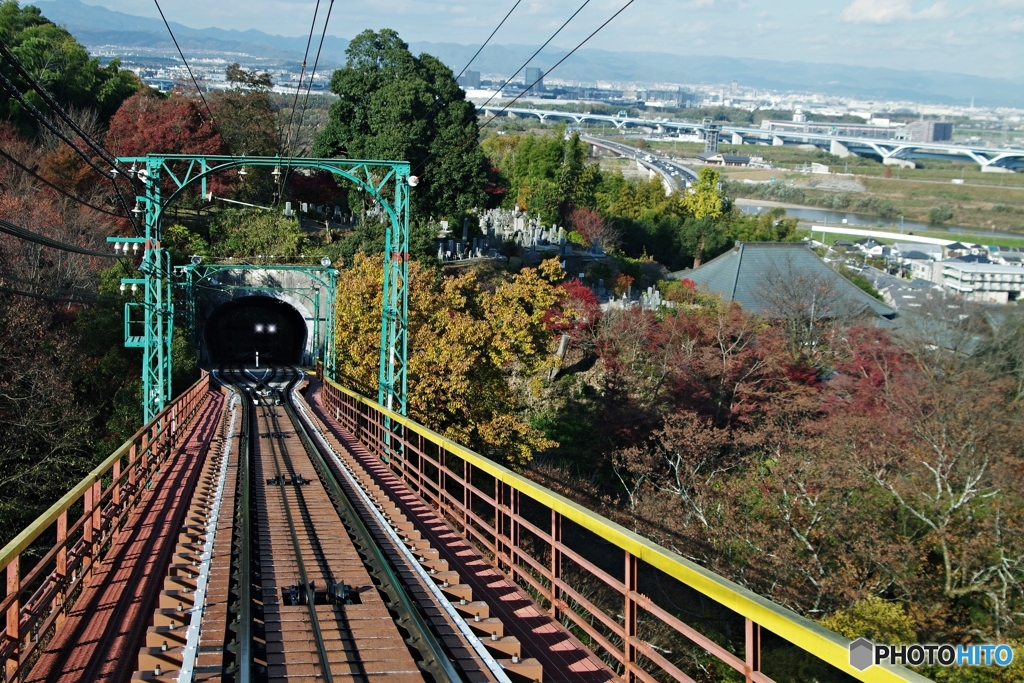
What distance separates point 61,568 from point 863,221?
132m

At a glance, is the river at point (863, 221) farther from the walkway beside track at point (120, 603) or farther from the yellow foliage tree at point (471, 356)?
the walkway beside track at point (120, 603)

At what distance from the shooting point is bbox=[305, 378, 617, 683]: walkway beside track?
609 cm

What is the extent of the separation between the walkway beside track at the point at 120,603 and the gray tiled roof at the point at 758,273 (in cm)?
3684

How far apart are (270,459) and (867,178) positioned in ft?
527

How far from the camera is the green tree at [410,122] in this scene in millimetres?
48594

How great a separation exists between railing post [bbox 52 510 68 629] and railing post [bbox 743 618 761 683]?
490 centimetres

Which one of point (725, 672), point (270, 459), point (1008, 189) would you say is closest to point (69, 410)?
point (270, 459)

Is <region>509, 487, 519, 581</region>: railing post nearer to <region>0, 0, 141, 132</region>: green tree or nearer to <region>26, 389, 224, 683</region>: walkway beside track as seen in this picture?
<region>26, 389, 224, 683</region>: walkway beside track

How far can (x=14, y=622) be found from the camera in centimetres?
584

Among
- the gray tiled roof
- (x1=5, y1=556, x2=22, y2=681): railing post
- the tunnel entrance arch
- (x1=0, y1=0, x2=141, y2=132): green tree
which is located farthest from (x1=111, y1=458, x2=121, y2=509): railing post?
(x1=0, y1=0, x2=141, y2=132): green tree

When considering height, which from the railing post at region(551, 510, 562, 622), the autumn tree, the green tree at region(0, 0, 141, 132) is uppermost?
the green tree at region(0, 0, 141, 132)

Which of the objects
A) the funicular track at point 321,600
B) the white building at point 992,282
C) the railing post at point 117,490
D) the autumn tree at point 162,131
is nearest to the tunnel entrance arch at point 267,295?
the autumn tree at point 162,131

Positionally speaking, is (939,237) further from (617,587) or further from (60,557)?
(60,557)

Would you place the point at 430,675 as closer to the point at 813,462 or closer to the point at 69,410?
the point at 813,462
